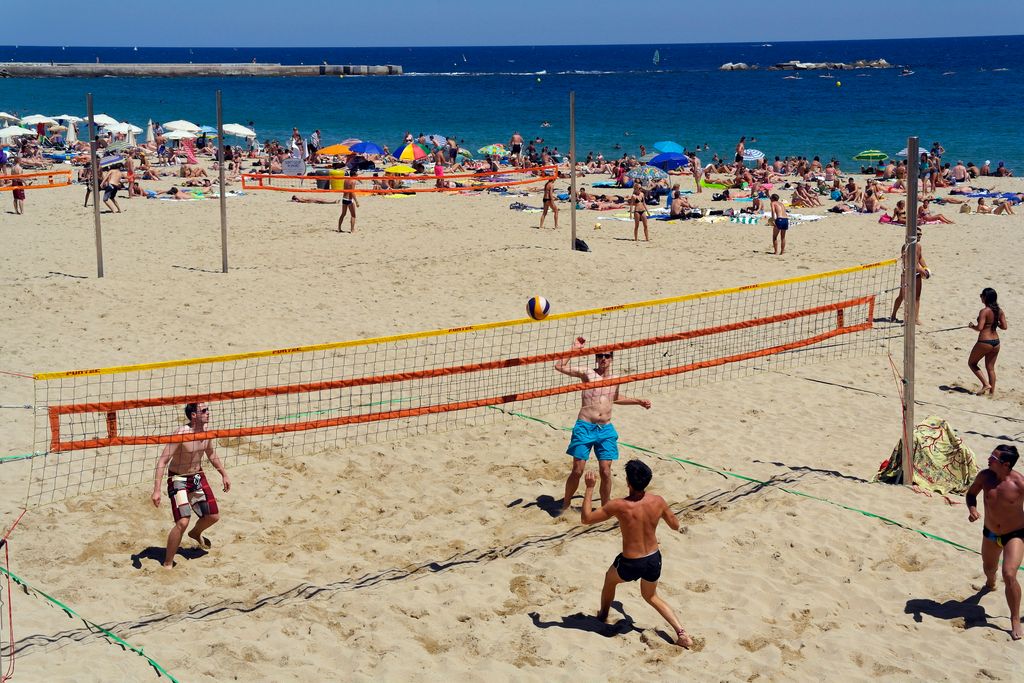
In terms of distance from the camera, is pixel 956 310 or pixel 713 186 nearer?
pixel 956 310

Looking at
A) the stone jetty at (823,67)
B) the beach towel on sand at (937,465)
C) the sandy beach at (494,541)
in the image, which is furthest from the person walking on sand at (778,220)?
the stone jetty at (823,67)

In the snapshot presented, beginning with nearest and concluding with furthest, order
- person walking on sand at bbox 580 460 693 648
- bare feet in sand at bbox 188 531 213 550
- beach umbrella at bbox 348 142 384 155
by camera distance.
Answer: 1. person walking on sand at bbox 580 460 693 648
2. bare feet in sand at bbox 188 531 213 550
3. beach umbrella at bbox 348 142 384 155

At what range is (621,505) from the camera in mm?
6516

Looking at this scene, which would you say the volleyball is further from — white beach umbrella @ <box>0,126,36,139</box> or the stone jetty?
the stone jetty

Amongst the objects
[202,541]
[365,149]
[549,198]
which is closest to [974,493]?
[202,541]

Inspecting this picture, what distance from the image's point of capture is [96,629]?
6.61m

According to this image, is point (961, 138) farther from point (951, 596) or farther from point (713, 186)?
point (951, 596)

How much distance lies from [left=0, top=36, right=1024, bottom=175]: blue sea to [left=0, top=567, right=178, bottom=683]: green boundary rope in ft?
118

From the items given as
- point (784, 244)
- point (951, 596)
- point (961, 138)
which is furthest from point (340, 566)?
point (961, 138)

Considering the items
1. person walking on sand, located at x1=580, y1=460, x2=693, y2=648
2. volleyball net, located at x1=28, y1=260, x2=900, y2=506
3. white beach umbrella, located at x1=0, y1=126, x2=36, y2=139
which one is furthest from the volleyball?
white beach umbrella, located at x1=0, y1=126, x2=36, y2=139

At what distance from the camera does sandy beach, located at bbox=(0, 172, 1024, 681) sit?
653 centimetres

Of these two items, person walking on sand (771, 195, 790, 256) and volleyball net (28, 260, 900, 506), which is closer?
volleyball net (28, 260, 900, 506)

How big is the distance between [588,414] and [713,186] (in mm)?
21799

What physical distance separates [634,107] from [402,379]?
67413 millimetres
